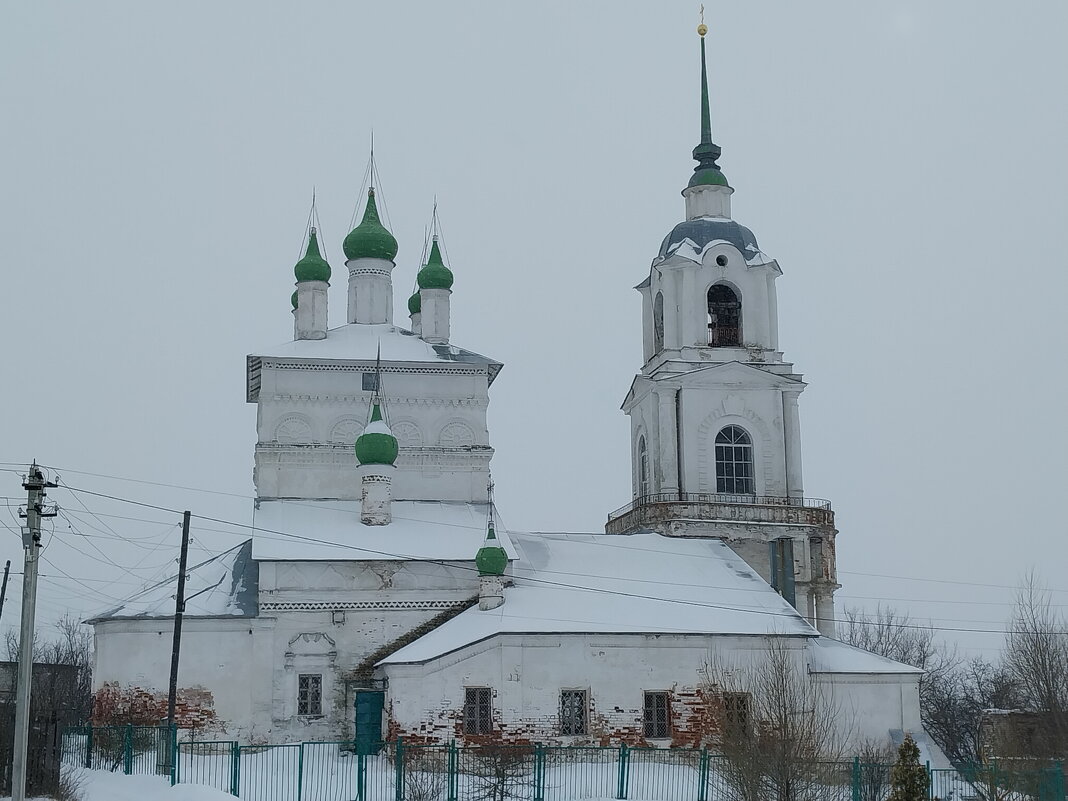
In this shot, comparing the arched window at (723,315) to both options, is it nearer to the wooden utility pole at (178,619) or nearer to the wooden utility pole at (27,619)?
the wooden utility pole at (178,619)

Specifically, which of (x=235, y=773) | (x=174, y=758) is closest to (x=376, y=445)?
(x=174, y=758)

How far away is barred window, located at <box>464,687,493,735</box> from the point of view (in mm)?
23281

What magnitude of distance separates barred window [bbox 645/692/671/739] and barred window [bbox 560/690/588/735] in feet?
3.72

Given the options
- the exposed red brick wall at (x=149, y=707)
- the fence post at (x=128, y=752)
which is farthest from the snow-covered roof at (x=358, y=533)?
the fence post at (x=128, y=752)

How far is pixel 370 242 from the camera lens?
99.4 feet

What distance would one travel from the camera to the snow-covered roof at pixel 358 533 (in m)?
25.5

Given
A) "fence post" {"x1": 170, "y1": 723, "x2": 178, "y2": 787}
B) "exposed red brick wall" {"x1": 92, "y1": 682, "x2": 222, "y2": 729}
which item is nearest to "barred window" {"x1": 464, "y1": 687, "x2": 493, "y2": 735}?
"exposed red brick wall" {"x1": 92, "y1": 682, "x2": 222, "y2": 729}

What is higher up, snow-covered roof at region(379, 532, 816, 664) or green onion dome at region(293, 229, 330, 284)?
green onion dome at region(293, 229, 330, 284)

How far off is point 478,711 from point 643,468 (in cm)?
1061

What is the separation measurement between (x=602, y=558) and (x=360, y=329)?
281 inches

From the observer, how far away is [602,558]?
1079 inches

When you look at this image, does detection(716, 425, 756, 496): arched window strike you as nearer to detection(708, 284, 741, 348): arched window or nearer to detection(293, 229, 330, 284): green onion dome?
detection(708, 284, 741, 348): arched window

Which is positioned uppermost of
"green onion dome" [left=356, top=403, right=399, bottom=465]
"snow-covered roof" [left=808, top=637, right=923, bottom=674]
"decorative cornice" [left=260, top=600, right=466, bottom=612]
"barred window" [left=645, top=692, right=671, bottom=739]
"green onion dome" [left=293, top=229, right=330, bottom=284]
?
"green onion dome" [left=293, top=229, right=330, bottom=284]

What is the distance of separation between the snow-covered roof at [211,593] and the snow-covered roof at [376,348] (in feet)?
13.6
